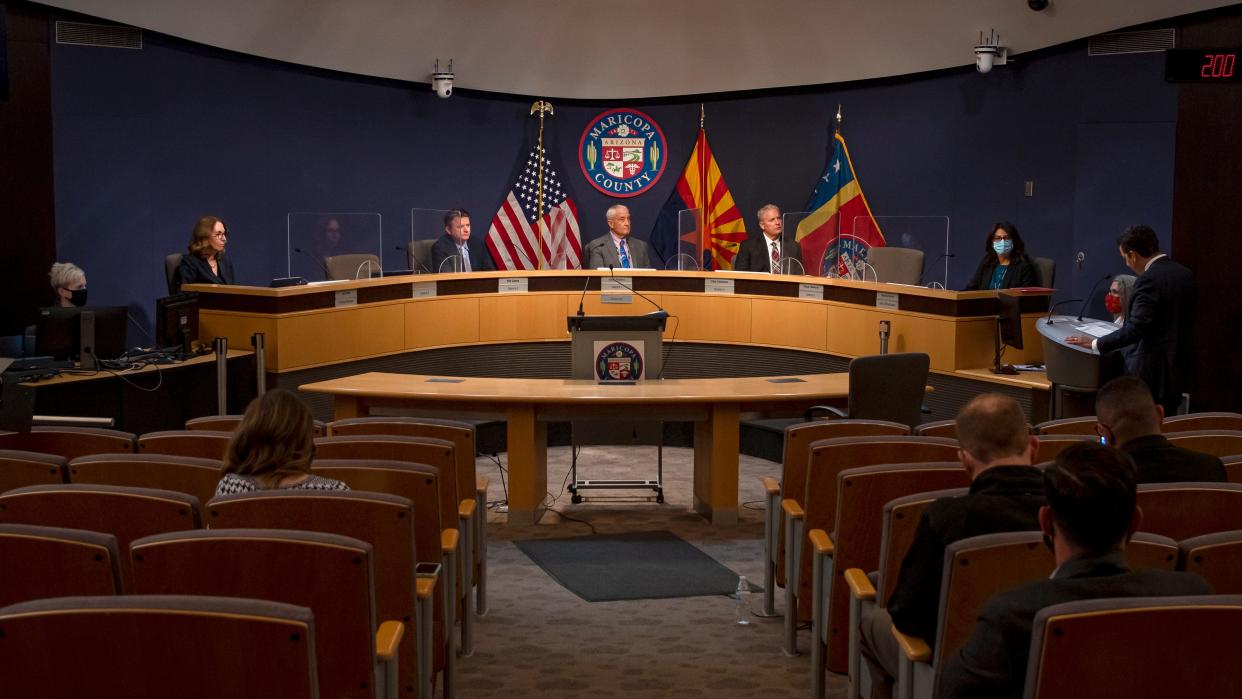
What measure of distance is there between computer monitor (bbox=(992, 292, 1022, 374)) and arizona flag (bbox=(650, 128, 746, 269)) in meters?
4.87

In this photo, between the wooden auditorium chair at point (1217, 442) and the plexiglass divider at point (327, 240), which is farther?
the plexiglass divider at point (327, 240)

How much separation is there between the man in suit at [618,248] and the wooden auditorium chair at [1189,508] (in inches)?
286

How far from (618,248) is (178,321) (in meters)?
3.95

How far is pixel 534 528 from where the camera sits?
20.7ft

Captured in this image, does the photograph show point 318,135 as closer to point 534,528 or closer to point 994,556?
point 534,528

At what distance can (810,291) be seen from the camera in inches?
344

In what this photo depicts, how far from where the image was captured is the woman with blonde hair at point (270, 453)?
3.15 m

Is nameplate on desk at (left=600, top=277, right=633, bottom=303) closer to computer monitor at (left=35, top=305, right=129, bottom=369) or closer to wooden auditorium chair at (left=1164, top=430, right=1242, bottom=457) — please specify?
computer monitor at (left=35, top=305, right=129, bottom=369)

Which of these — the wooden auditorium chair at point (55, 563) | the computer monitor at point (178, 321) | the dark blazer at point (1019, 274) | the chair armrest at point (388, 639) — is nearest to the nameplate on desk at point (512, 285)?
the computer monitor at point (178, 321)

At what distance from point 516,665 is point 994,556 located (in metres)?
2.22

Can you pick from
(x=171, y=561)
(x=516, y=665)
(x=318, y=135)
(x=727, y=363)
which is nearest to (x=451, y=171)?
(x=318, y=135)

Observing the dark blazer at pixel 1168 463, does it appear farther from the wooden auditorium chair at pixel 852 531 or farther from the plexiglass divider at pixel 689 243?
the plexiglass divider at pixel 689 243

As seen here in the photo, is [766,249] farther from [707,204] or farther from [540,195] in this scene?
[540,195]

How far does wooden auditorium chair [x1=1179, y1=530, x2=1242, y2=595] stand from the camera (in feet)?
7.93
